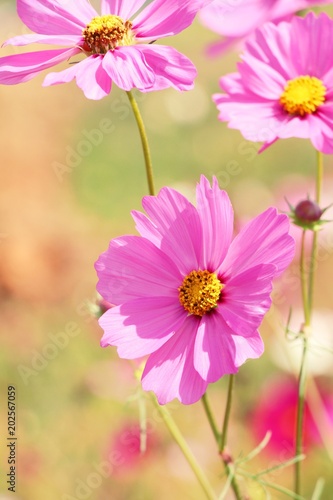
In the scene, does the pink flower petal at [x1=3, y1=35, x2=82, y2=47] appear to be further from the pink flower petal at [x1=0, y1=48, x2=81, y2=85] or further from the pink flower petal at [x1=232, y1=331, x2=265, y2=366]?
the pink flower petal at [x1=232, y1=331, x2=265, y2=366]

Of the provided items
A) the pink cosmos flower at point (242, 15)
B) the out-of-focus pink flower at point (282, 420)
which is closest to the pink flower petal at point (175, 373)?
the pink cosmos flower at point (242, 15)

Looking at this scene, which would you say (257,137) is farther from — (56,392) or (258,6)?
(56,392)

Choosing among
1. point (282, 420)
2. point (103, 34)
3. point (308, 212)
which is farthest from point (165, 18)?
point (282, 420)

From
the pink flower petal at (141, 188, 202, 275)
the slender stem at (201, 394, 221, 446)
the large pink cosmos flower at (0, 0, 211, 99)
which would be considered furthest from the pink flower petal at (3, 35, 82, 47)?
the slender stem at (201, 394, 221, 446)

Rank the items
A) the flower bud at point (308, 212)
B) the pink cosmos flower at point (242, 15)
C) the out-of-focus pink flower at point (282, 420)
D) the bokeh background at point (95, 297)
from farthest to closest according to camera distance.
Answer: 1. the bokeh background at point (95, 297)
2. the out-of-focus pink flower at point (282, 420)
3. the pink cosmos flower at point (242, 15)
4. the flower bud at point (308, 212)


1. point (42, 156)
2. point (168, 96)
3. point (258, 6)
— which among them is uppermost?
point (168, 96)

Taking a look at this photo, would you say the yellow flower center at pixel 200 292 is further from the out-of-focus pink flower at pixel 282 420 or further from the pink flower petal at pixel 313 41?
the out-of-focus pink flower at pixel 282 420

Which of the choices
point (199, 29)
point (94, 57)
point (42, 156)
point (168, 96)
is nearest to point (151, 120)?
point (168, 96)
